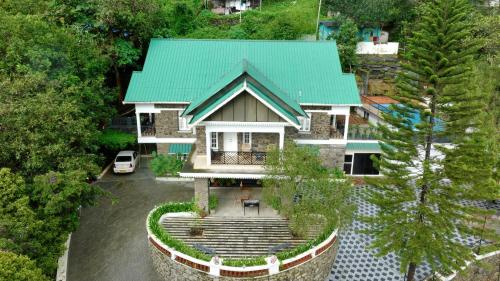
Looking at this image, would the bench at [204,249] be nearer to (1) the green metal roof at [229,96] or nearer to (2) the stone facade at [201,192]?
(2) the stone facade at [201,192]

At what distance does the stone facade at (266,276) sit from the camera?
1474cm

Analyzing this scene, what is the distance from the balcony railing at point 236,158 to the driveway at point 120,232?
12.1 ft

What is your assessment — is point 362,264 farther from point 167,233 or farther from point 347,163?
point 167,233

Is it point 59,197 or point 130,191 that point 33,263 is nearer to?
point 59,197

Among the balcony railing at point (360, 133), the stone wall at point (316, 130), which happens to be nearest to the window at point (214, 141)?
the stone wall at point (316, 130)

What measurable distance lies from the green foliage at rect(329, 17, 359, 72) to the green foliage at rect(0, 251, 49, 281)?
27.6 metres

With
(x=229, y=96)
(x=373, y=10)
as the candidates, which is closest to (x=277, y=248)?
(x=229, y=96)

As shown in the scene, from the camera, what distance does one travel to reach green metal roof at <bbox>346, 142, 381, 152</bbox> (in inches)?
879

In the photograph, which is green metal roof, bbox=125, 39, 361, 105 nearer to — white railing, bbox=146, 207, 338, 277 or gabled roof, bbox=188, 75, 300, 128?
gabled roof, bbox=188, 75, 300, 128

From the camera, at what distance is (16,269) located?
1116cm

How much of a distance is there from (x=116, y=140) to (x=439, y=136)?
17.2 metres

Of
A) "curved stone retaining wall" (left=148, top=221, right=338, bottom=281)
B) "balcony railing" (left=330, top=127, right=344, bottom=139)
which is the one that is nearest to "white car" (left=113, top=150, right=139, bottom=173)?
"curved stone retaining wall" (left=148, top=221, right=338, bottom=281)

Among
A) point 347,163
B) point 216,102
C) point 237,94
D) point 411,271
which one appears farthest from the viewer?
point 347,163

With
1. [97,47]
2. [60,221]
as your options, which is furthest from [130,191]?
[97,47]
